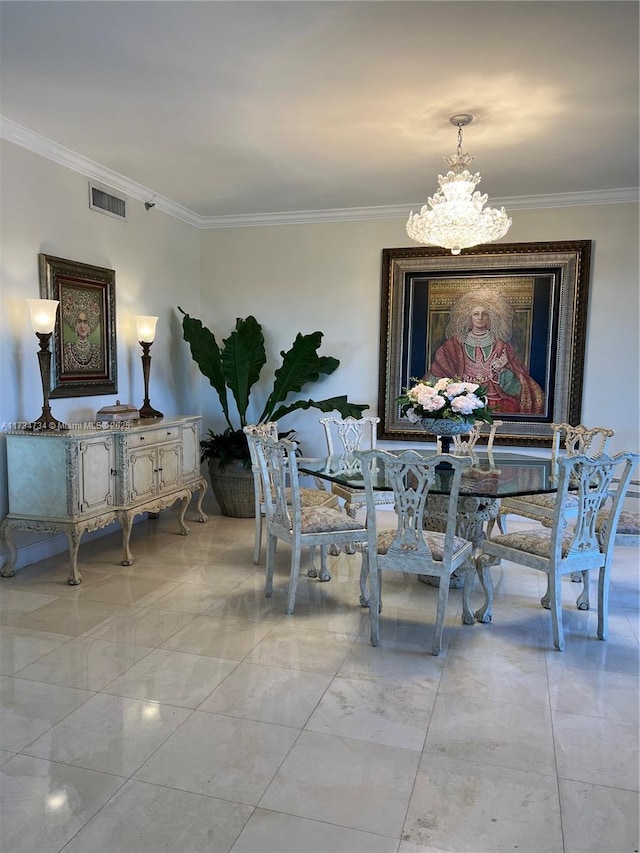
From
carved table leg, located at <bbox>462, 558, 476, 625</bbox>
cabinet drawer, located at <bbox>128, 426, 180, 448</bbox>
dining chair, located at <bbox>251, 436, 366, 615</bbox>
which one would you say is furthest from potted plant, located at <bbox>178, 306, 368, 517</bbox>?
carved table leg, located at <bbox>462, 558, 476, 625</bbox>

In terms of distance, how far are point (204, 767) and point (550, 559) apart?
1.87 meters

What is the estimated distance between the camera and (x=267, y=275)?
240 inches

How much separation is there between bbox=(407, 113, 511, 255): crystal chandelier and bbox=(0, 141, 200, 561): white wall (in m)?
2.45

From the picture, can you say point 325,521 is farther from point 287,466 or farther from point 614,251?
point 614,251

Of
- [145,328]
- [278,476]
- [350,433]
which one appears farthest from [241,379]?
[278,476]

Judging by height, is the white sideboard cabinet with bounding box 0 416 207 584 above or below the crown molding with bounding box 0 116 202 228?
below

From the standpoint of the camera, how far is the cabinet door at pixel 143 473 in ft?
14.1

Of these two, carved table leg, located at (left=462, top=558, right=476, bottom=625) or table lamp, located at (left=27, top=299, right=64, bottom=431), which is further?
table lamp, located at (left=27, top=299, right=64, bottom=431)

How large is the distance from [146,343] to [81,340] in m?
0.63

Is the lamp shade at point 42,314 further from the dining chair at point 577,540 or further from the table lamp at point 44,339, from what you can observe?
the dining chair at point 577,540

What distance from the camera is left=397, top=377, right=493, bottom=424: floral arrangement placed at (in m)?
3.62

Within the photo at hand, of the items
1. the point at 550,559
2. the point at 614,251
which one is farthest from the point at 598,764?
the point at 614,251

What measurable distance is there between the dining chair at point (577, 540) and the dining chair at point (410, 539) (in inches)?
12.1

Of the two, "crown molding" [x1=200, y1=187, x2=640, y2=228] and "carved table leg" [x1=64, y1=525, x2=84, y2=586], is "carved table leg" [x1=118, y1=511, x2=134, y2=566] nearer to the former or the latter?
"carved table leg" [x1=64, y1=525, x2=84, y2=586]
